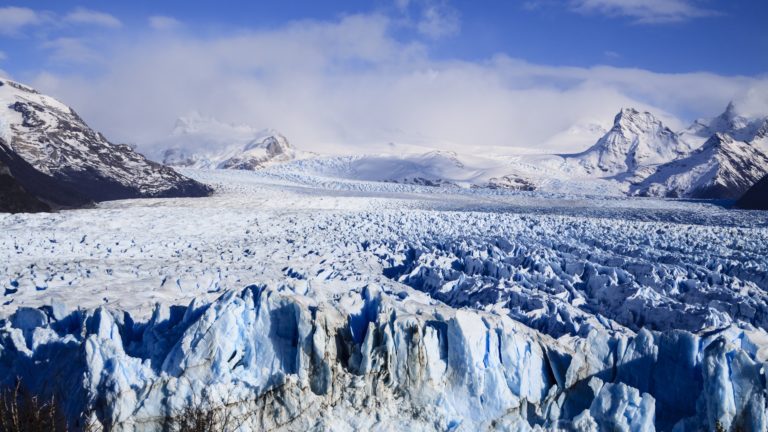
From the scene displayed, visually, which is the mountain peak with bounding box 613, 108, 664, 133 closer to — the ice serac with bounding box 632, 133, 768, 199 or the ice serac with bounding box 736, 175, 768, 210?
the ice serac with bounding box 632, 133, 768, 199

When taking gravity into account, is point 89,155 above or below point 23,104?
below

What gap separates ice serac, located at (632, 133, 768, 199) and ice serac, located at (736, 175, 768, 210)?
22.5 m

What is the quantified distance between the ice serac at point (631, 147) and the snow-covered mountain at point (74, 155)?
48.3 meters

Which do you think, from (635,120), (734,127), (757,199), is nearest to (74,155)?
(757,199)

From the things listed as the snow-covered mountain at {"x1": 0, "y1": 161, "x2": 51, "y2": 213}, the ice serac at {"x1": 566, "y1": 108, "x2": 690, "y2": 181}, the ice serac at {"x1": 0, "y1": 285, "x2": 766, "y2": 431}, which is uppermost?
the ice serac at {"x1": 566, "y1": 108, "x2": 690, "y2": 181}

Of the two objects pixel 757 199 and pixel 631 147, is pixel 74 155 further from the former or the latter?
pixel 631 147

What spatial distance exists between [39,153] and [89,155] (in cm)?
205

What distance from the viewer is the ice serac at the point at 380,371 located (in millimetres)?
6027

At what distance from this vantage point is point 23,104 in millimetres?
27344

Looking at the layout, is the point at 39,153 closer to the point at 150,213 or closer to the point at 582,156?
the point at 150,213

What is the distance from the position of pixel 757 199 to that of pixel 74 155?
2867 cm

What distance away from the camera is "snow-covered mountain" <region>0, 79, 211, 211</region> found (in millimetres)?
25906

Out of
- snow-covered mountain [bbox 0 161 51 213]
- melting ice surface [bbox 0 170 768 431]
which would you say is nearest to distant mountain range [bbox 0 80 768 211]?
snow-covered mountain [bbox 0 161 51 213]

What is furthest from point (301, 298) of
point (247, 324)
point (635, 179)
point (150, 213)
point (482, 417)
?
point (635, 179)
